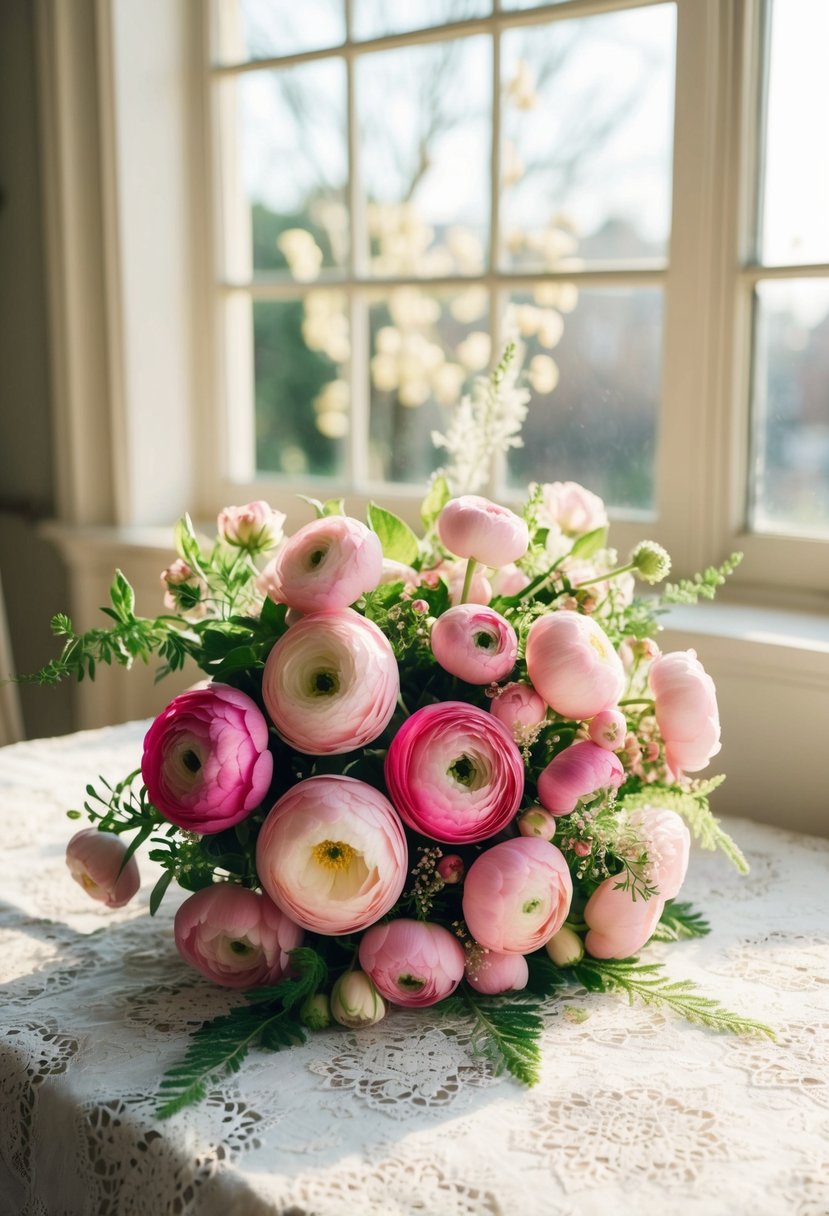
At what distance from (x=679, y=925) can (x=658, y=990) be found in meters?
0.11

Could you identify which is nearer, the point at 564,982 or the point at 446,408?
the point at 564,982

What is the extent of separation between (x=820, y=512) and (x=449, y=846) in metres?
0.84

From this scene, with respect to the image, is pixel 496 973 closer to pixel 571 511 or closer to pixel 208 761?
pixel 208 761

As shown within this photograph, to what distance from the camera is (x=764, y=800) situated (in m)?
1.30

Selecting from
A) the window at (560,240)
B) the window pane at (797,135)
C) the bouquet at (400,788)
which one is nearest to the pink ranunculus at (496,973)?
the bouquet at (400,788)

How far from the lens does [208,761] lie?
772 millimetres

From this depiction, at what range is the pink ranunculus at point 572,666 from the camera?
820mm

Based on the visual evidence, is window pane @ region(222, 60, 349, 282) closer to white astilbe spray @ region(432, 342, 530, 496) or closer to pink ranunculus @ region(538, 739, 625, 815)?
white astilbe spray @ region(432, 342, 530, 496)

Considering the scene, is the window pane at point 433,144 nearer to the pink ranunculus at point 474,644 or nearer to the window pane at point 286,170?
the window pane at point 286,170

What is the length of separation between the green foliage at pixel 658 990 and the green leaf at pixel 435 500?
1.20 ft

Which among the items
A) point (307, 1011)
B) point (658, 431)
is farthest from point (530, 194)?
point (307, 1011)

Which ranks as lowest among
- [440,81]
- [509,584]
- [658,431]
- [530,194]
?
[509,584]

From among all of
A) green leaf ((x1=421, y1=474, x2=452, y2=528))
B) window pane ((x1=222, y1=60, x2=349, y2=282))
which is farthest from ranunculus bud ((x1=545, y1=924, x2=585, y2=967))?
window pane ((x1=222, y1=60, x2=349, y2=282))

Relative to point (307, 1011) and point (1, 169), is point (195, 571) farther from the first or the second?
point (1, 169)
